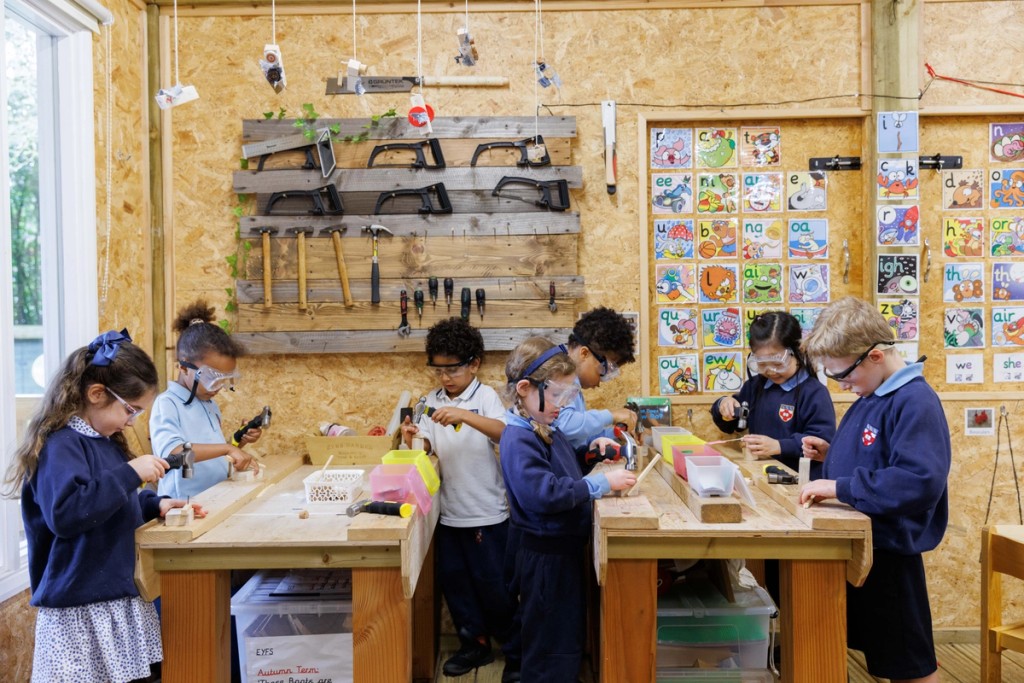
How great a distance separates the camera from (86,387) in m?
2.38

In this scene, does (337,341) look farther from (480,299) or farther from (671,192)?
(671,192)

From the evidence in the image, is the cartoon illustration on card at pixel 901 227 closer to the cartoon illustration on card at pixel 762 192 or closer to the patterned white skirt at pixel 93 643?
the cartoon illustration on card at pixel 762 192

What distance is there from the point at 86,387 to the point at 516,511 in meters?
1.54

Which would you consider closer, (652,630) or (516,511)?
(652,630)

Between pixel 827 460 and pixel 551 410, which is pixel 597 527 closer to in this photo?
pixel 551 410

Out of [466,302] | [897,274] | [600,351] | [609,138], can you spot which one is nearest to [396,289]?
[466,302]

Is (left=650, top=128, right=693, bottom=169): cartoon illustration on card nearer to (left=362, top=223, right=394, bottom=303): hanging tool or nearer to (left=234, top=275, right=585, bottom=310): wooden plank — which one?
(left=234, top=275, right=585, bottom=310): wooden plank

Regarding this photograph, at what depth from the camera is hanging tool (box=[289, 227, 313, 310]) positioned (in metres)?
4.03

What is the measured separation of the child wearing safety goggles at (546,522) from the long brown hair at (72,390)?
1.27m

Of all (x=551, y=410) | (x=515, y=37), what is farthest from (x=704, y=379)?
(x=515, y=37)

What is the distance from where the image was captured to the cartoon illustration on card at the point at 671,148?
13.8 feet

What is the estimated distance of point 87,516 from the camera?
86.7 inches

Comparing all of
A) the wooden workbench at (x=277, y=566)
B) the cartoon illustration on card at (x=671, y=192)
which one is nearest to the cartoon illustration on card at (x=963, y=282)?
the cartoon illustration on card at (x=671, y=192)

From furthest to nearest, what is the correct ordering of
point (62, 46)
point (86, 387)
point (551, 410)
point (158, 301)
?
point (158, 301), point (62, 46), point (551, 410), point (86, 387)
